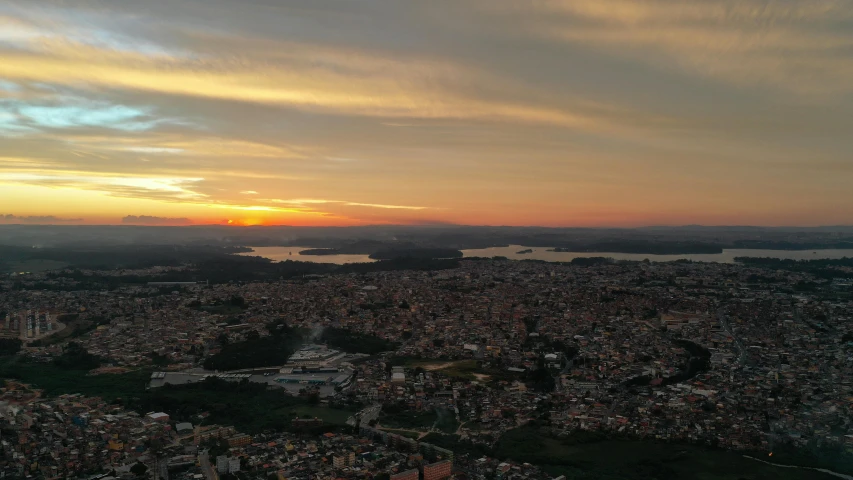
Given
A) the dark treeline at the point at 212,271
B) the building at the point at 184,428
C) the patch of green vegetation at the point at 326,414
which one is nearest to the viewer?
the building at the point at 184,428

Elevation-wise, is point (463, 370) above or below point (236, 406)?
above

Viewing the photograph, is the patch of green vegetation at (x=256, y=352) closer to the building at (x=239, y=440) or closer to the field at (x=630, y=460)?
the building at (x=239, y=440)

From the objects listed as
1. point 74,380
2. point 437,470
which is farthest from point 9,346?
point 437,470

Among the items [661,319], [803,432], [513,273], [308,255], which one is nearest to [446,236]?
[308,255]

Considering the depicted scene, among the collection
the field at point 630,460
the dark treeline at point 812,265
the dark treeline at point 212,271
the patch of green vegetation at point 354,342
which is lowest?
the field at point 630,460

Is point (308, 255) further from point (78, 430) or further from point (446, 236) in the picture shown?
point (78, 430)

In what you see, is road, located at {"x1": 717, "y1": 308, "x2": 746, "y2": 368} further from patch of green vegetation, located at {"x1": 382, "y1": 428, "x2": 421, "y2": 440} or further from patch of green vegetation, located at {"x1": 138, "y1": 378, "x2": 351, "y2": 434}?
patch of green vegetation, located at {"x1": 138, "y1": 378, "x2": 351, "y2": 434}

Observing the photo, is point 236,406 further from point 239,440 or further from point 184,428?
point 239,440

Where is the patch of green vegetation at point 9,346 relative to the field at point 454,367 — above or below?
above

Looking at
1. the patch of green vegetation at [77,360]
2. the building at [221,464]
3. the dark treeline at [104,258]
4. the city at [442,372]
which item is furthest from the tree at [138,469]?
the dark treeline at [104,258]

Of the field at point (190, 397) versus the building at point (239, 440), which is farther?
the field at point (190, 397)
